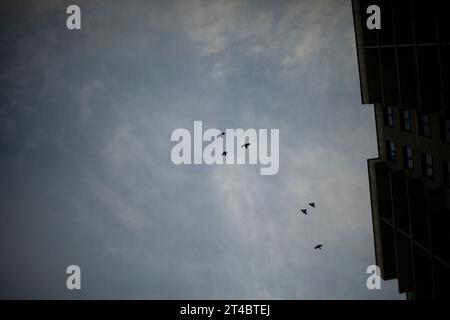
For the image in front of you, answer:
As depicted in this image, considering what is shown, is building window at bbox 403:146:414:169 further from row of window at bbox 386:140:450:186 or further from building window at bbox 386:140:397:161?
building window at bbox 386:140:397:161

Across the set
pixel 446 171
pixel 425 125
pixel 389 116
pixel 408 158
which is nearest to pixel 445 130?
pixel 425 125

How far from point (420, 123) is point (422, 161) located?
2903mm

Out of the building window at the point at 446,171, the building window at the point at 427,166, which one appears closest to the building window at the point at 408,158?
the building window at the point at 427,166

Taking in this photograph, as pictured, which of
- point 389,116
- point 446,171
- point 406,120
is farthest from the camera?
point 389,116

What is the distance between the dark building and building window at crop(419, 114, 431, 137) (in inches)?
2.6

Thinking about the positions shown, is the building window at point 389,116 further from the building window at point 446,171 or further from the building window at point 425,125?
the building window at point 446,171

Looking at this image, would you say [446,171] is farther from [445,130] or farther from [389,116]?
[389,116]

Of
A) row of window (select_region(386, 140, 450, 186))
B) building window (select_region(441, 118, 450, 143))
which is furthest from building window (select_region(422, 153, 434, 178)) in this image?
building window (select_region(441, 118, 450, 143))

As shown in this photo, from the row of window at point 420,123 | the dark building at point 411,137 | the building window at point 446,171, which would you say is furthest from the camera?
the row of window at point 420,123

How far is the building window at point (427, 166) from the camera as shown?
A: 23922 mm

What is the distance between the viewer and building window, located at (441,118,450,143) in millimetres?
22031

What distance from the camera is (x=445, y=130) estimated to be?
22359mm

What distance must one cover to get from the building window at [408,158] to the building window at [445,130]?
4.25m
